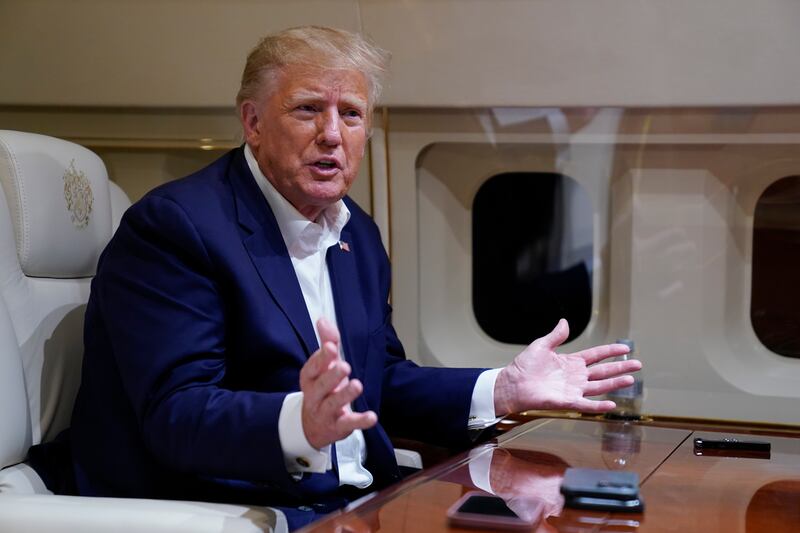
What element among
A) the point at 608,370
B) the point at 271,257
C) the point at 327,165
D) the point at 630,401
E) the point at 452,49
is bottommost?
the point at 630,401

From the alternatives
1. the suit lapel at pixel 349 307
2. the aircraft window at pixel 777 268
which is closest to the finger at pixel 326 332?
the suit lapel at pixel 349 307

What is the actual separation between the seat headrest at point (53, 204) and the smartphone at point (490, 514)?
1053 mm

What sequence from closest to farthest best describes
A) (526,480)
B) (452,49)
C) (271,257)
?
1. (526,480)
2. (271,257)
3. (452,49)

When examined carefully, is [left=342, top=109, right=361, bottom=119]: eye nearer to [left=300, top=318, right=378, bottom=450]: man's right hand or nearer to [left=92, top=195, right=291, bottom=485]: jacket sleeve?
[left=92, top=195, right=291, bottom=485]: jacket sleeve

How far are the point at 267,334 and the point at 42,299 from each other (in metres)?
0.54

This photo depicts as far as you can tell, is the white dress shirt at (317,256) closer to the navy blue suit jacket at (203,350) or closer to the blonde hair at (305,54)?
the navy blue suit jacket at (203,350)

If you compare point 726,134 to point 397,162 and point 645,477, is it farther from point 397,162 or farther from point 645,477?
point 645,477

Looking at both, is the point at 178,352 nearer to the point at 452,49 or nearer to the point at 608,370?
the point at 608,370

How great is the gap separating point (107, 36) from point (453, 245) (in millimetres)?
1116

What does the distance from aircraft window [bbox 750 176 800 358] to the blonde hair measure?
1.18m

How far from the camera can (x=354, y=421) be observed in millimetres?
1427

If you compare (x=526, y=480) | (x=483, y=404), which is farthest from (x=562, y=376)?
(x=526, y=480)

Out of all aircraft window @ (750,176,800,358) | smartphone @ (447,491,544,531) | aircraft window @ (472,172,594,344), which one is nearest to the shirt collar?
smartphone @ (447,491,544,531)

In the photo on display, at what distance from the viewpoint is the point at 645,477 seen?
169 centimetres
